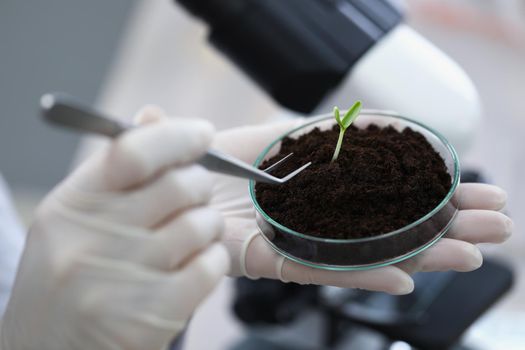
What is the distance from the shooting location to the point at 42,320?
0.66 metres

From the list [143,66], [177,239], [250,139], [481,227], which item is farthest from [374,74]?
[143,66]

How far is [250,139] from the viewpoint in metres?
0.93

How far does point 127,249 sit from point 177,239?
6cm

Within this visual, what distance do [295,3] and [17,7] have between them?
4.55 ft

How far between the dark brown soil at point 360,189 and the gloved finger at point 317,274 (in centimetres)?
→ 7

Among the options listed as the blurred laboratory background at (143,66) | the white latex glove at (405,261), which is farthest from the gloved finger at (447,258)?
the blurred laboratory background at (143,66)

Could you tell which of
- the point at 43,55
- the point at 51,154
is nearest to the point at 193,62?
the point at 43,55

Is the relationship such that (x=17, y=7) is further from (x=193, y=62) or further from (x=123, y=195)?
(x=123, y=195)

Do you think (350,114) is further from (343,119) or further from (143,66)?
(143,66)

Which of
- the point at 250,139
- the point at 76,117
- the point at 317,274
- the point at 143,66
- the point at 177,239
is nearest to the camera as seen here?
the point at 76,117

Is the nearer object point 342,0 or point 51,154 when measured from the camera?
point 342,0

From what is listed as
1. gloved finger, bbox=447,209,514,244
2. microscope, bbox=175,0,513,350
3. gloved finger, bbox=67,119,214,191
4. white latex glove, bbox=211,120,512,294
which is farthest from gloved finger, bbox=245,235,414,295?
microscope, bbox=175,0,513,350

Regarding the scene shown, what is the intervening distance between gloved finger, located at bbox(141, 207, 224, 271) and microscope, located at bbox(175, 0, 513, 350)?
453 mm

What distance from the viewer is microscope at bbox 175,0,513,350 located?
3.15 feet
